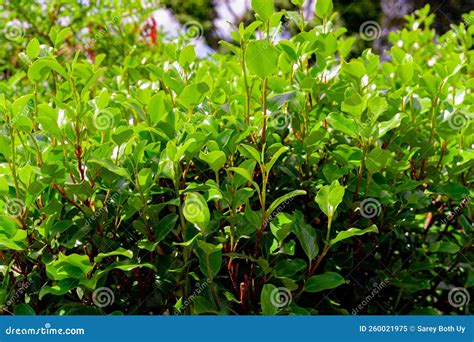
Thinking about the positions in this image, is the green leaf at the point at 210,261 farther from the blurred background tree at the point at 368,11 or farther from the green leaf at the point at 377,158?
the blurred background tree at the point at 368,11

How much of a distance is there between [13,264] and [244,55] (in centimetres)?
88

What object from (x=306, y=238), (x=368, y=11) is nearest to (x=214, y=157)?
(x=306, y=238)

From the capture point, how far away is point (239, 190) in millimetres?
1592

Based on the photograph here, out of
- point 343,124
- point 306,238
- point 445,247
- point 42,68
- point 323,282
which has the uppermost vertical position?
point 42,68

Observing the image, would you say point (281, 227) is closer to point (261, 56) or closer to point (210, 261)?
point (210, 261)

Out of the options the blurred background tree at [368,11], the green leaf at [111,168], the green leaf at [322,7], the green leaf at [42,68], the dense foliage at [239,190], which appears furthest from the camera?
the blurred background tree at [368,11]

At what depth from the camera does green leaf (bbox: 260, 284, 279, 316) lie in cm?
154

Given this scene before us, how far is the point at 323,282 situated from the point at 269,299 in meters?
0.17

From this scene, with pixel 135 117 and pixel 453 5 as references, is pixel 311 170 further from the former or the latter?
pixel 453 5

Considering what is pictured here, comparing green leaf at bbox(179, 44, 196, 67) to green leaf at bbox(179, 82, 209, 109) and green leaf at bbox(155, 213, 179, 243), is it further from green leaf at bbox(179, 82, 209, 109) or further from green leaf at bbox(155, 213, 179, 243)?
green leaf at bbox(155, 213, 179, 243)

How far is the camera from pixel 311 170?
1924 mm

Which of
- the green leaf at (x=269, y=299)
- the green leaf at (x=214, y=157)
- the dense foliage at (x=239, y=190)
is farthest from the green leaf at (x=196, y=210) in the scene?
the green leaf at (x=269, y=299)

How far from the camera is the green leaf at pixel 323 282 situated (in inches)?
63.3

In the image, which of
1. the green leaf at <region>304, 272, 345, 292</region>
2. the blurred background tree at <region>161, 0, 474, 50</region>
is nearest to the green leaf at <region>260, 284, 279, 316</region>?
the green leaf at <region>304, 272, 345, 292</region>
